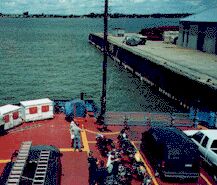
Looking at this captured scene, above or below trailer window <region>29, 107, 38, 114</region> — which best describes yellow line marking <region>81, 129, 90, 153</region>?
→ below

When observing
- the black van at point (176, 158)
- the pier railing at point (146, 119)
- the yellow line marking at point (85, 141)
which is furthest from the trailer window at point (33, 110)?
the black van at point (176, 158)

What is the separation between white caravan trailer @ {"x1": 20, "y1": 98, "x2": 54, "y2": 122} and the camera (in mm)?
22859

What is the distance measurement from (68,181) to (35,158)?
2263mm

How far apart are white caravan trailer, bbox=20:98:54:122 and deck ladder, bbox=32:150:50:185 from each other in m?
8.77

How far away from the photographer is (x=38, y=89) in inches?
2009

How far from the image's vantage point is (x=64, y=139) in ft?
66.7

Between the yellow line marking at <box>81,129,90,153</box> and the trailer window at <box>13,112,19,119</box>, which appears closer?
the yellow line marking at <box>81,129,90,153</box>

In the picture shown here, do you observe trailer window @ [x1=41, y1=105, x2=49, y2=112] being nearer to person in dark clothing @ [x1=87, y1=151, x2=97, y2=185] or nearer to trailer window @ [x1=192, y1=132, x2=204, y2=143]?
person in dark clothing @ [x1=87, y1=151, x2=97, y2=185]

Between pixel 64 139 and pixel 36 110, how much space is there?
4.10 metres

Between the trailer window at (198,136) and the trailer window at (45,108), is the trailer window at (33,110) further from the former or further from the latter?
the trailer window at (198,136)

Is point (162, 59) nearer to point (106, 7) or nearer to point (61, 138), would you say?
point (106, 7)

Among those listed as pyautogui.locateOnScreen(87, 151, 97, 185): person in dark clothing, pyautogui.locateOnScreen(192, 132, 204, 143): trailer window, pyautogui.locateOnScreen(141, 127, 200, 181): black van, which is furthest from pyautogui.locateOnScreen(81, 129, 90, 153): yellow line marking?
pyautogui.locateOnScreen(192, 132, 204, 143): trailer window

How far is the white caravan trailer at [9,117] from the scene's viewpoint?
2093 centimetres

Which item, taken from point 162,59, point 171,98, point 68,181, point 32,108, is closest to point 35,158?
point 68,181
